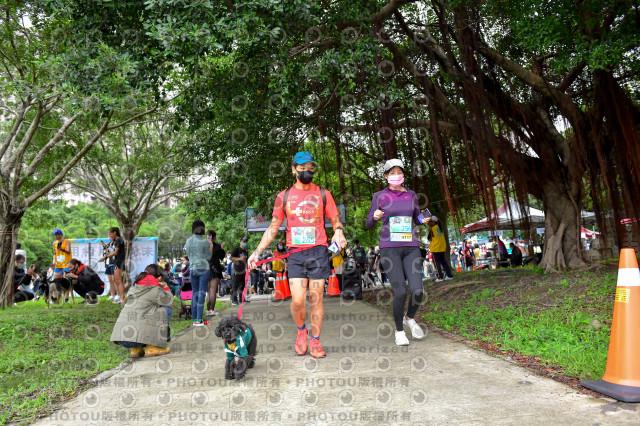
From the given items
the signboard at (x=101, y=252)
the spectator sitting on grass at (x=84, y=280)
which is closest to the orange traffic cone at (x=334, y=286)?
the spectator sitting on grass at (x=84, y=280)

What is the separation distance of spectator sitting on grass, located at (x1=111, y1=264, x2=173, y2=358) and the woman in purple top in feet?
7.92

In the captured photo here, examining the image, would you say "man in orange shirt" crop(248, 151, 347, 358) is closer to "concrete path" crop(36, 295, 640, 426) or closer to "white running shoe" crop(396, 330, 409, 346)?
"concrete path" crop(36, 295, 640, 426)

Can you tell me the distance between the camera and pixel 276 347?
497 cm

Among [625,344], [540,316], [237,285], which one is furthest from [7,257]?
[625,344]

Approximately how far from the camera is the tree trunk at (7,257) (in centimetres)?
952

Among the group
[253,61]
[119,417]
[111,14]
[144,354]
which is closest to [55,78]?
[111,14]

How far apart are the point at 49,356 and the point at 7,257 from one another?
5742 mm

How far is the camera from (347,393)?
3074 mm

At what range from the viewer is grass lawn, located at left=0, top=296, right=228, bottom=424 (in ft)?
11.2

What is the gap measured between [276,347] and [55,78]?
4428 millimetres

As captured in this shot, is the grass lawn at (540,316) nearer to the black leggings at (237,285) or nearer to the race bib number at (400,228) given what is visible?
the race bib number at (400,228)

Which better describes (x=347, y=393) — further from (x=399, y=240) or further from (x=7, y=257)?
(x=7, y=257)

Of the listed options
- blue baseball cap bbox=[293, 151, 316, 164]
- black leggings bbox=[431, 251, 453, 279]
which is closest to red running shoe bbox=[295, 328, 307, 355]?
blue baseball cap bbox=[293, 151, 316, 164]

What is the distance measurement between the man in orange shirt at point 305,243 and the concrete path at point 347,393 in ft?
1.28
